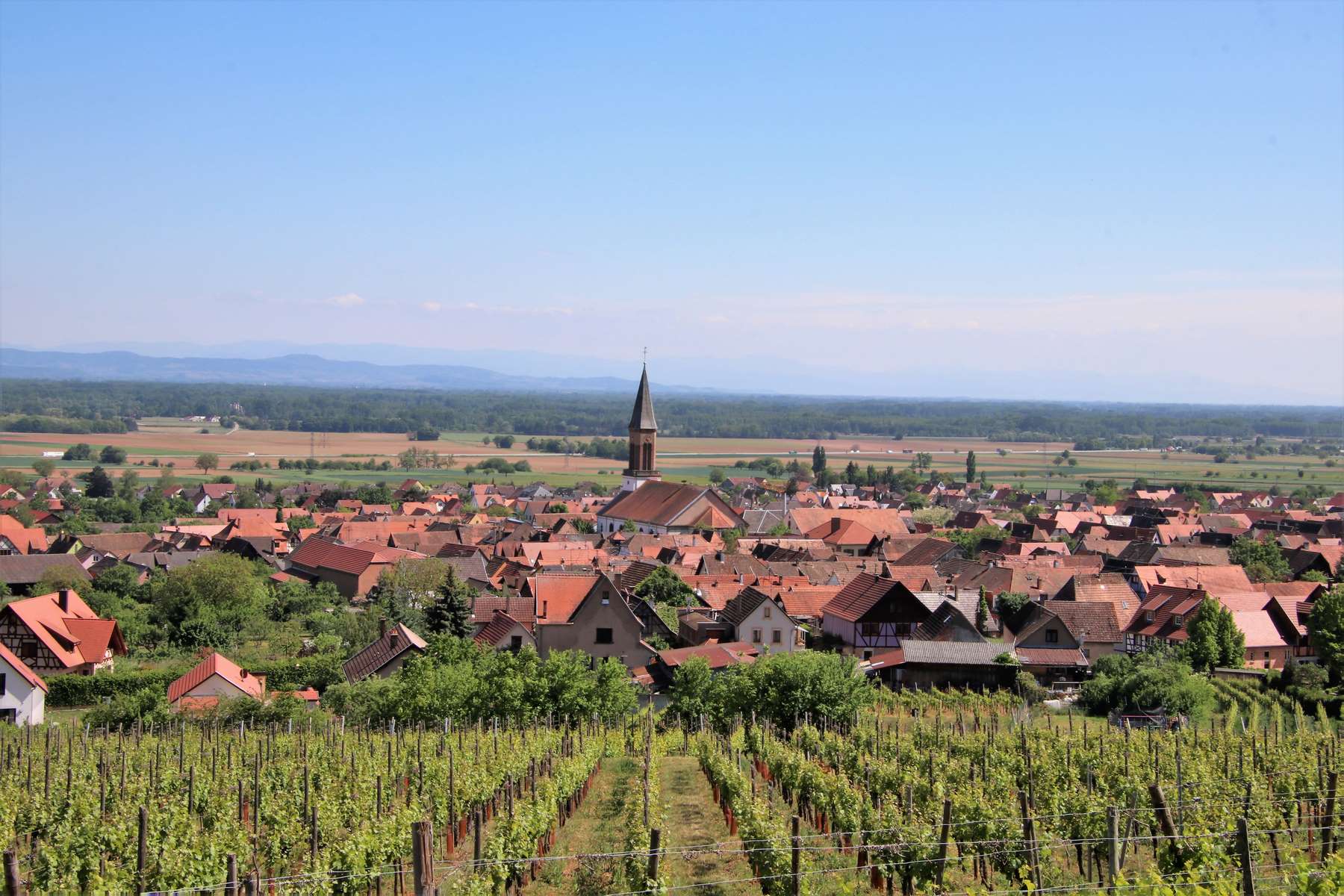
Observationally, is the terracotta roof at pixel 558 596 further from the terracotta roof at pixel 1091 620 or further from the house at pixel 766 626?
the terracotta roof at pixel 1091 620

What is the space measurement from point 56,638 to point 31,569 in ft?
62.5

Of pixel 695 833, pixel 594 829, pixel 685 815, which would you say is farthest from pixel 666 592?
pixel 695 833

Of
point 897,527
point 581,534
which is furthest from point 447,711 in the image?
point 897,527

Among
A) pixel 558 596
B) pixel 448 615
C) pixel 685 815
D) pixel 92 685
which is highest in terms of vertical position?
pixel 558 596

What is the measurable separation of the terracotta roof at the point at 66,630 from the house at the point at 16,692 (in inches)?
222

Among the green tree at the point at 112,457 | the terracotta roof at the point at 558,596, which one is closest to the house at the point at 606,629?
the terracotta roof at the point at 558,596

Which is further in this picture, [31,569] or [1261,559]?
[1261,559]

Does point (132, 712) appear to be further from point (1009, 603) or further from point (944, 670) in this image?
point (1009, 603)

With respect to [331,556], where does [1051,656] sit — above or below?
above

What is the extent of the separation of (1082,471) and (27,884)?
18973cm

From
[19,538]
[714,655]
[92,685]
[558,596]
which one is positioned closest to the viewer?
[714,655]

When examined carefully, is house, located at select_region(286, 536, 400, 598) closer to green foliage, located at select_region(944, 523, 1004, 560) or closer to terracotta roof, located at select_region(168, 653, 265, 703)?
terracotta roof, located at select_region(168, 653, 265, 703)

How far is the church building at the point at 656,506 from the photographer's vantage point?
281ft

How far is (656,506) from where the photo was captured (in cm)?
8800
